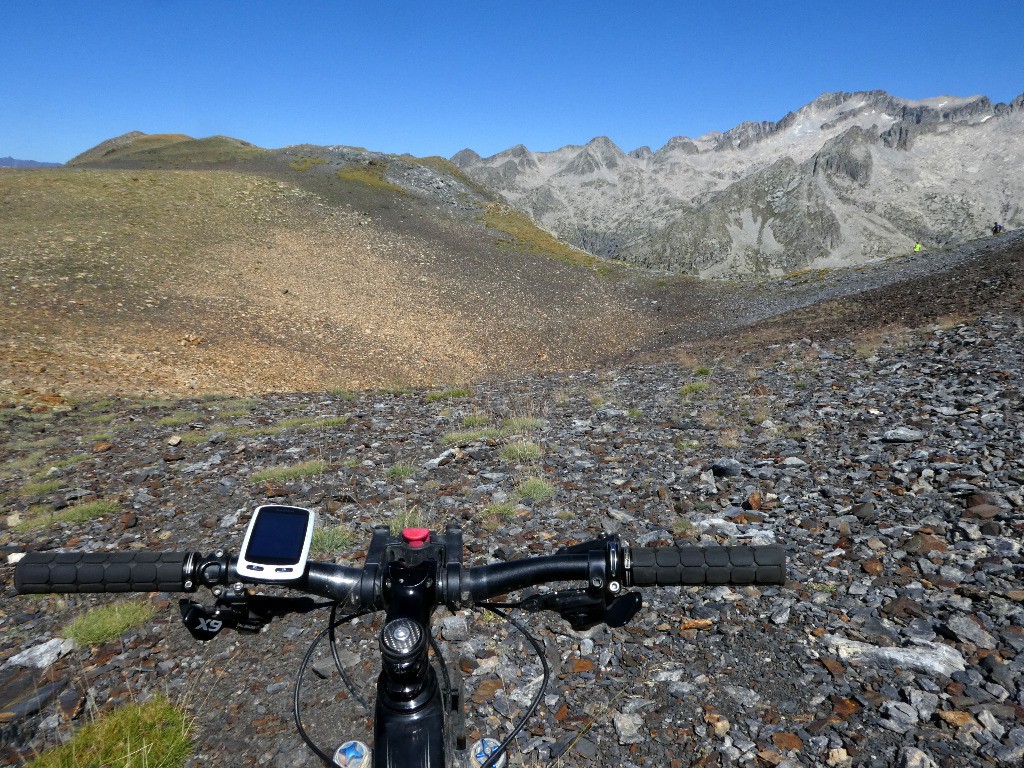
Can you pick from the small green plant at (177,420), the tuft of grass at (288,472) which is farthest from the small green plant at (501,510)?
the small green plant at (177,420)

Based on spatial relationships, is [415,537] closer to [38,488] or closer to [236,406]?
[38,488]

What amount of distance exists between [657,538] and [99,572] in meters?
5.98

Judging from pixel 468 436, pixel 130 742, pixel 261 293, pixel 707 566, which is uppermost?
pixel 261 293

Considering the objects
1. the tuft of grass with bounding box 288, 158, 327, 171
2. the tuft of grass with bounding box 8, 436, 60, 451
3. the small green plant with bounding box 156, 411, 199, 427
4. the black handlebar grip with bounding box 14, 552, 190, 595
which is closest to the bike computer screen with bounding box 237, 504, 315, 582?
the black handlebar grip with bounding box 14, 552, 190, 595

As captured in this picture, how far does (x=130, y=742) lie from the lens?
4203 millimetres

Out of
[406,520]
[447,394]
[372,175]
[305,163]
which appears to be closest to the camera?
[406,520]

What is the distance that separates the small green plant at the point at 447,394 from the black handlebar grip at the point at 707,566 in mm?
13679

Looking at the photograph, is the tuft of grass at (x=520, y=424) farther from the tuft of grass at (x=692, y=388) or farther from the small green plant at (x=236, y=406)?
the small green plant at (x=236, y=406)

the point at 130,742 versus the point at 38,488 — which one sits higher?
the point at 38,488

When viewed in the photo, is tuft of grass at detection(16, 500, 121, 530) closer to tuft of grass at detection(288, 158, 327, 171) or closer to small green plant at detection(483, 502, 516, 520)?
small green plant at detection(483, 502, 516, 520)

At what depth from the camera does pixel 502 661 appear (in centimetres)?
509

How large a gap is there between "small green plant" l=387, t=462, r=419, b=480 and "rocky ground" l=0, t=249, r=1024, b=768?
0.16 metres

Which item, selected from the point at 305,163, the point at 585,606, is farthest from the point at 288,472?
the point at 305,163

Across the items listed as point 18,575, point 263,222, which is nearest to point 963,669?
point 18,575
